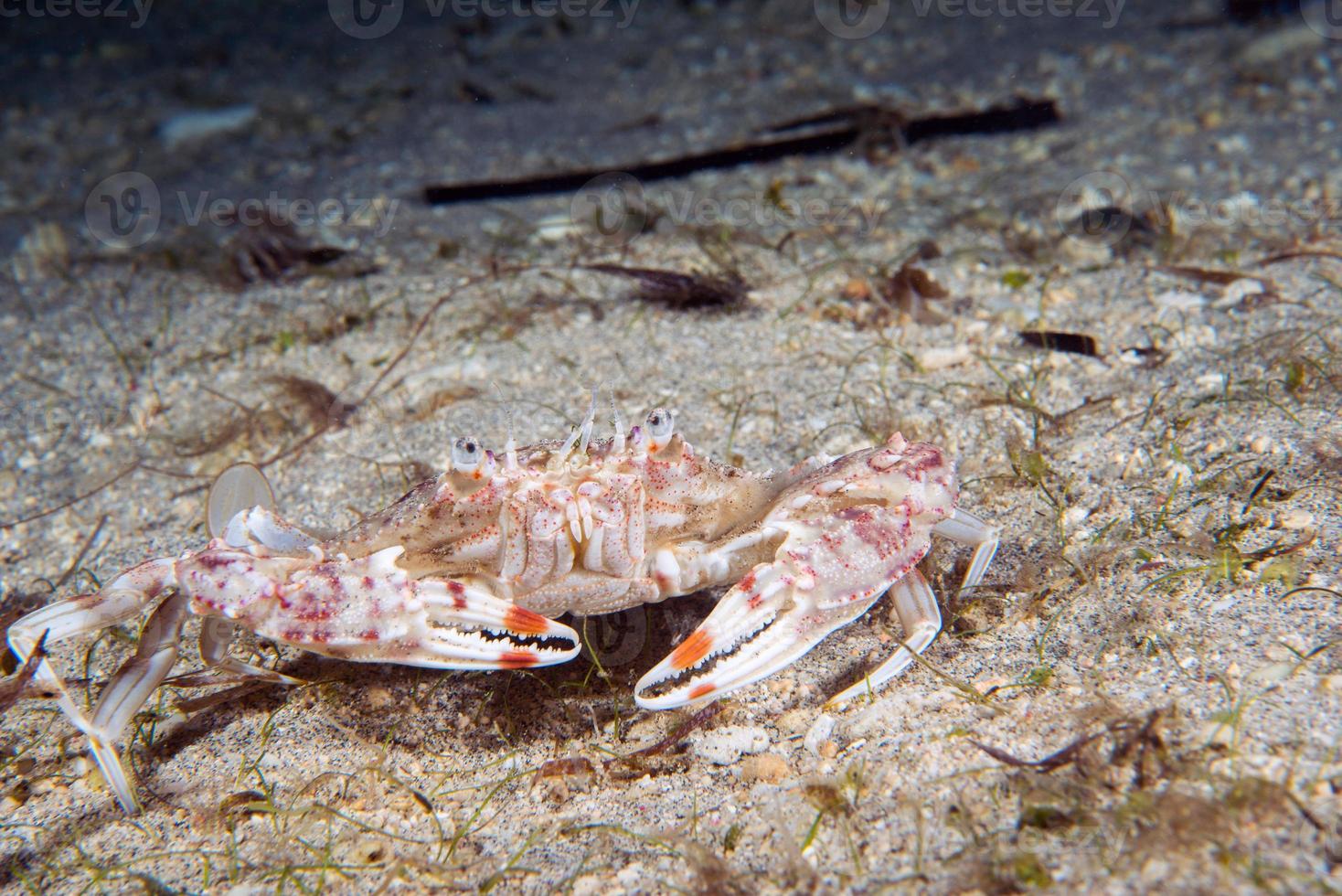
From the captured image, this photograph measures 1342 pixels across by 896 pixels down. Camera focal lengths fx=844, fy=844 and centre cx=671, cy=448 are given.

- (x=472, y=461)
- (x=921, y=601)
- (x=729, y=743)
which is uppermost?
(x=472, y=461)

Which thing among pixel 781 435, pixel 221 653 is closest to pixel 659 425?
pixel 781 435

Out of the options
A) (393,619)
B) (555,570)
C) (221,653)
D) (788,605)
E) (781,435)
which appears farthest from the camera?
(781,435)

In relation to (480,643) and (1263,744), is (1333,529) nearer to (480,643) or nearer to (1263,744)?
(1263,744)

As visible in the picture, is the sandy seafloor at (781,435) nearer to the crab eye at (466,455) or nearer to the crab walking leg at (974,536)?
the crab walking leg at (974,536)

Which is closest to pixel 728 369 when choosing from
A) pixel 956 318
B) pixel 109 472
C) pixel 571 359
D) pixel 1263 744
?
pixel 571 359

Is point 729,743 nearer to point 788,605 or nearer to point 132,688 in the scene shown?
point 788,605

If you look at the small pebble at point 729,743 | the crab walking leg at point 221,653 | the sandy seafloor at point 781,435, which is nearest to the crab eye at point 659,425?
the sandy seafloor at point 781,435
